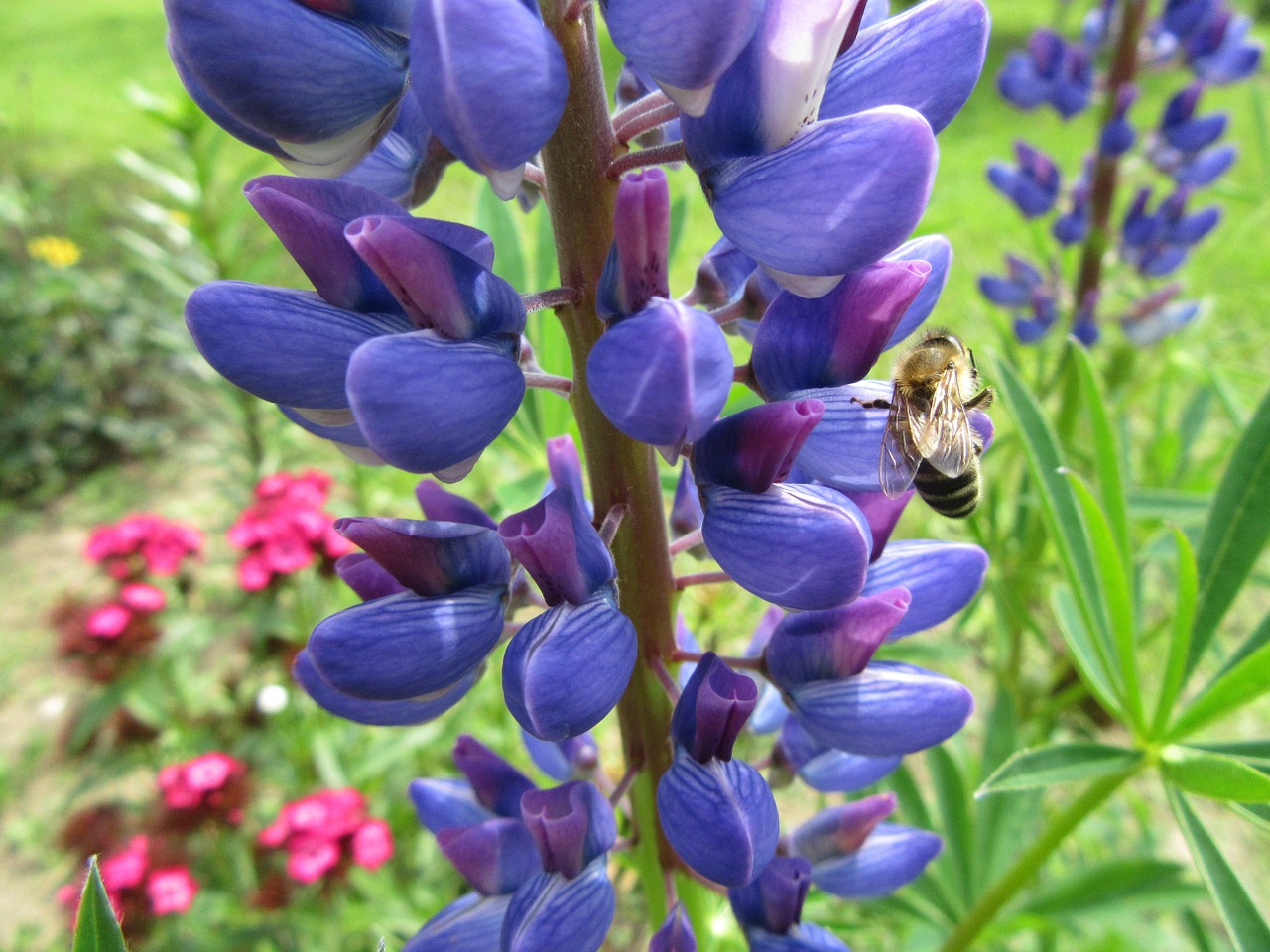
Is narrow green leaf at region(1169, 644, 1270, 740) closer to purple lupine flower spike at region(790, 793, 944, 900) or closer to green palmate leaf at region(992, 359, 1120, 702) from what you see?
green palmate leaf at region(992, 359, 1120, 702)

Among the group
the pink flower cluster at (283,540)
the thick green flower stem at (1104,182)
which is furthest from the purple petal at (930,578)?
the thick green flower stem at (1104,182)

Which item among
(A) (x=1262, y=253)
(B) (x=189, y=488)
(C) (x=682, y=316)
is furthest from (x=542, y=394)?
(A) (x=1262, y=253)

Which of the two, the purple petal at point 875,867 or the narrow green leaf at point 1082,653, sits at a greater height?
the narrow green leaf at point 1082,653

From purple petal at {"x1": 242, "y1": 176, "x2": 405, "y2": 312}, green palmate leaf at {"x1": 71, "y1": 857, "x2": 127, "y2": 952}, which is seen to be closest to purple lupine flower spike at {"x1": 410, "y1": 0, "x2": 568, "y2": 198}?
purple petal at {"x1": 242, "y1": 176, "x2": 405, "y2": 312}

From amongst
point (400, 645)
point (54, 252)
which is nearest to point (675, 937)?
point (400, 645)

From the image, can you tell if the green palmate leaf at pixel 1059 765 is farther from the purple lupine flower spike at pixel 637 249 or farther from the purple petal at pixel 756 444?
the purple lupine flower spike at pixel 637 249
